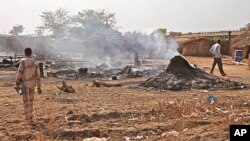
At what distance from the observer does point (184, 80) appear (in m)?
16.1

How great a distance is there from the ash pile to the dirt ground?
123cm

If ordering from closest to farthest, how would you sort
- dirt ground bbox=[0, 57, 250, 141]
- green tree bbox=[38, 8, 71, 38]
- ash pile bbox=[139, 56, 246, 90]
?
dirt ground bbox=[0, 57, 250, 141] < ash pile bbox=[139, 56, 246, 90] < green tree bbox=[38, 8, 71, 38]

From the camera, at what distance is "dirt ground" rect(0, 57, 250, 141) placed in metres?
8.24

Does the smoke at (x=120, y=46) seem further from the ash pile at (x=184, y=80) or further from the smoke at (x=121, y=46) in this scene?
the ash pile at (x=184, y=80)

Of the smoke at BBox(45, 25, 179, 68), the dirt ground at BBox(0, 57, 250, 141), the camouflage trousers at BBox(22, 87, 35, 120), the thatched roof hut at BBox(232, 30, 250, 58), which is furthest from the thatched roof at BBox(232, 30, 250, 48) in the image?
the camouflage trousers at BBox(22, 87, 35, 120)

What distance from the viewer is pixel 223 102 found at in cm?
1167

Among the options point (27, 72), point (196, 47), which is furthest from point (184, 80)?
point (196, 47)

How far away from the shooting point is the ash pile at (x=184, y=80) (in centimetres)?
1565

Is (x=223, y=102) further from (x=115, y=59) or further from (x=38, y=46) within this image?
(x=38, y=46)

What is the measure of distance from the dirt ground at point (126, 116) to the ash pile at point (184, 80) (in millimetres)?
1231

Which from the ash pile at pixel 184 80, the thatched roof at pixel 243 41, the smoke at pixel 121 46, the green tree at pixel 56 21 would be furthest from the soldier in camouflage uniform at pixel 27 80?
the green tree at pixel 56 21

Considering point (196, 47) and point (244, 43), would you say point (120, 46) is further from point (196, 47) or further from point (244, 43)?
point (196, 47)

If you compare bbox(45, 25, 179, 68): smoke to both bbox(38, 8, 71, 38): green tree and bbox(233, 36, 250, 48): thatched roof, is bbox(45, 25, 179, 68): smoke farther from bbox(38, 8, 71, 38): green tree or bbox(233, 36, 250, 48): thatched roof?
bbox(38, 8, 71, 38): green tree

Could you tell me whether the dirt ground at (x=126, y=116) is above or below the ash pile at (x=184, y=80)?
below
